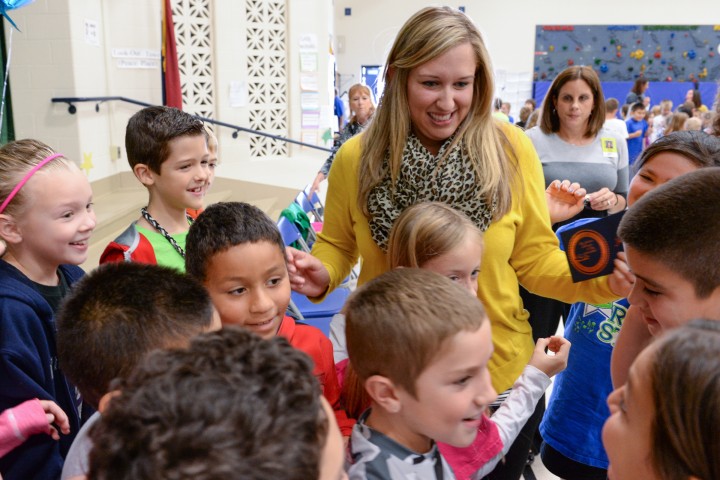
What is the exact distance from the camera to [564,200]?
195 cm

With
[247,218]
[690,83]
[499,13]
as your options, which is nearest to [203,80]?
[247,218]

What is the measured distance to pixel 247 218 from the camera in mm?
1559

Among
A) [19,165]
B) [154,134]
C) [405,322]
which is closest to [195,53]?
[154,134]

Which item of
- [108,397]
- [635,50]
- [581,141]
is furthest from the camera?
[635,50]

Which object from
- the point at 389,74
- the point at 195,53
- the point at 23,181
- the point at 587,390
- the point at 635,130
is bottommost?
the point at 587,390

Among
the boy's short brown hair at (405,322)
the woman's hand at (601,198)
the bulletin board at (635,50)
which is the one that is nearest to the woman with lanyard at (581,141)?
the woman's hand at (601,198)

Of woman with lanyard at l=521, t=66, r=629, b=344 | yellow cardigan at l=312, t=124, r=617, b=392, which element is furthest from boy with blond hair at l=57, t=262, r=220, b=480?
woman with lanyard at l=521, t=66, r=629, b=344

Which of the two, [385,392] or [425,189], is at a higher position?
[425,189]

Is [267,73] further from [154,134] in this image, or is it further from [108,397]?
[108,397]

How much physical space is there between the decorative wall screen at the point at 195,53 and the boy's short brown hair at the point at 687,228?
6.70 meters

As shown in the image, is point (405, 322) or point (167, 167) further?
point (167, 167)

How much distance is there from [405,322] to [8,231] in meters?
1.11

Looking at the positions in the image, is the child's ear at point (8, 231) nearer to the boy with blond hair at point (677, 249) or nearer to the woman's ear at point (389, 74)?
the woman's ear at point (389, 74)

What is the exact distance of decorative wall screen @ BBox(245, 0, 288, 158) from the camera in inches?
295
